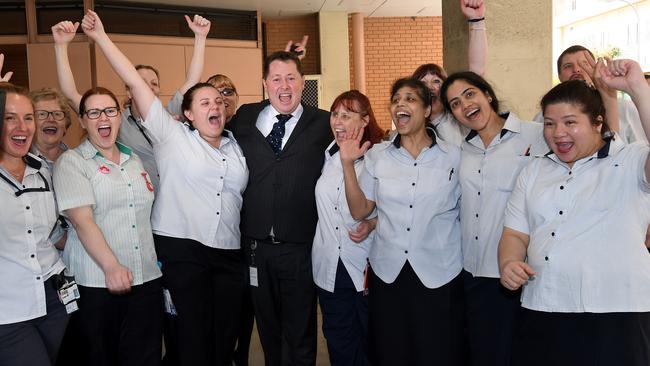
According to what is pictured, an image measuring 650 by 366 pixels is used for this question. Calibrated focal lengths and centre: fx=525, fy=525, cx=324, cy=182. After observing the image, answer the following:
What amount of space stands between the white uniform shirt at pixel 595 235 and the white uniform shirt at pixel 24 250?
7.59 ft

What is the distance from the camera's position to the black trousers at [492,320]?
2.73 metres

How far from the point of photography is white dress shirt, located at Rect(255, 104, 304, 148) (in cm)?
345

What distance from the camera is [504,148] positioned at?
2.77 metres

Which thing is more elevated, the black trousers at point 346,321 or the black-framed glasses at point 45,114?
the black-framed glasses at point 45,114

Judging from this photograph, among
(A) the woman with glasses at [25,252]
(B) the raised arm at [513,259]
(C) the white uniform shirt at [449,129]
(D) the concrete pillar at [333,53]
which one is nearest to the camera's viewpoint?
(B) the raised arm at [513,259]

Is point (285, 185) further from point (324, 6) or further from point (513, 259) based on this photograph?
point (324, 6)

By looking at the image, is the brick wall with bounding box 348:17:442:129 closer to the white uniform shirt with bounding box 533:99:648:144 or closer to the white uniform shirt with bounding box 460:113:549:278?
the white uniform shirt with bounding box 533:99:648:144

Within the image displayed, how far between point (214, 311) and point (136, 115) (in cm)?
154

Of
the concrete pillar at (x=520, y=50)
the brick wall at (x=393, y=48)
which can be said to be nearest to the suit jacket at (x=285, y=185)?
the concrete pillar at (x=520, y=50)

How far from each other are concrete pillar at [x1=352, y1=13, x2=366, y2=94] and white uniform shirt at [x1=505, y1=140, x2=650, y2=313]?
35.3 feet

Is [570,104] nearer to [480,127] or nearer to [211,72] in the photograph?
[480,127]

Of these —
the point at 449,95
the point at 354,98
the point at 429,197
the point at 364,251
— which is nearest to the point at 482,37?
the point at 449,95

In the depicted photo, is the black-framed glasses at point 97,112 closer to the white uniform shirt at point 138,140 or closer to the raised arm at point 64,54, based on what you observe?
the raised arm at point 64,54

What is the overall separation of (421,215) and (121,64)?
6.30 ft
